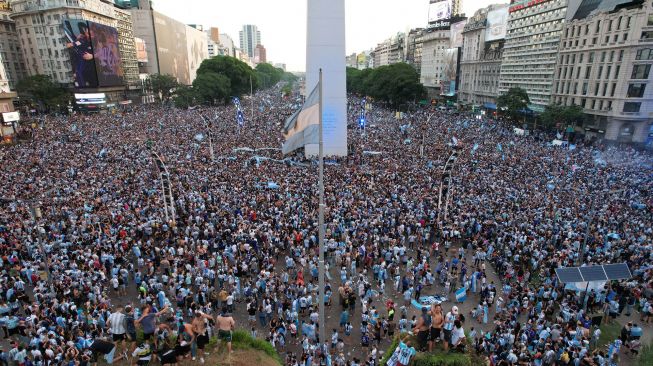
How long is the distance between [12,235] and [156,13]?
102205 millimetres

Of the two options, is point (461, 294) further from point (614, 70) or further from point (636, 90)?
point (614, 70)

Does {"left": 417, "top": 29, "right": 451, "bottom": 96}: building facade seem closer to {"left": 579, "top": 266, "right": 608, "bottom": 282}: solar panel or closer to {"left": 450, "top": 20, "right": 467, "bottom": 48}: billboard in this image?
{"left": 450, "top": 20, "right": 467, "bottom": 48}: billboard

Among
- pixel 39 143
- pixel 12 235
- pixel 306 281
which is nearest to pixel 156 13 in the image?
pixel 39 143

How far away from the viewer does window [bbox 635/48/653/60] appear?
1592 inches

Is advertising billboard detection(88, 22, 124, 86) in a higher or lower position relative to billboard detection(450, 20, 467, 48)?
lower

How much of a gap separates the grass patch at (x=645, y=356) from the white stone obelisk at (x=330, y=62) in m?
25.9

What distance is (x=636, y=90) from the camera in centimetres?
4194

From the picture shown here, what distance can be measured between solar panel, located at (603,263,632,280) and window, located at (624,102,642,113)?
39.7 metres

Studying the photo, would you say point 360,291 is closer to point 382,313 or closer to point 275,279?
point 382,313

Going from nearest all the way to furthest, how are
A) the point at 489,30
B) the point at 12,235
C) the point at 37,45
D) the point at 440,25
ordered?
the point at 12,235, the point at 37,45, the point at 489,30, the point at 440,25

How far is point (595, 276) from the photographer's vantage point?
12.9 metres

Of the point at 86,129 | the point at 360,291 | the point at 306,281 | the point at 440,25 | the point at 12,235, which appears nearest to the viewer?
the point at 360,291

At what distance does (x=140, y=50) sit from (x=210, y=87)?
31149 millimetres

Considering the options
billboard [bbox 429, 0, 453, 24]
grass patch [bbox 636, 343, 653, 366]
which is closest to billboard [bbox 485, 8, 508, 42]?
billboard [bbox 429, 0, 453, 24]
